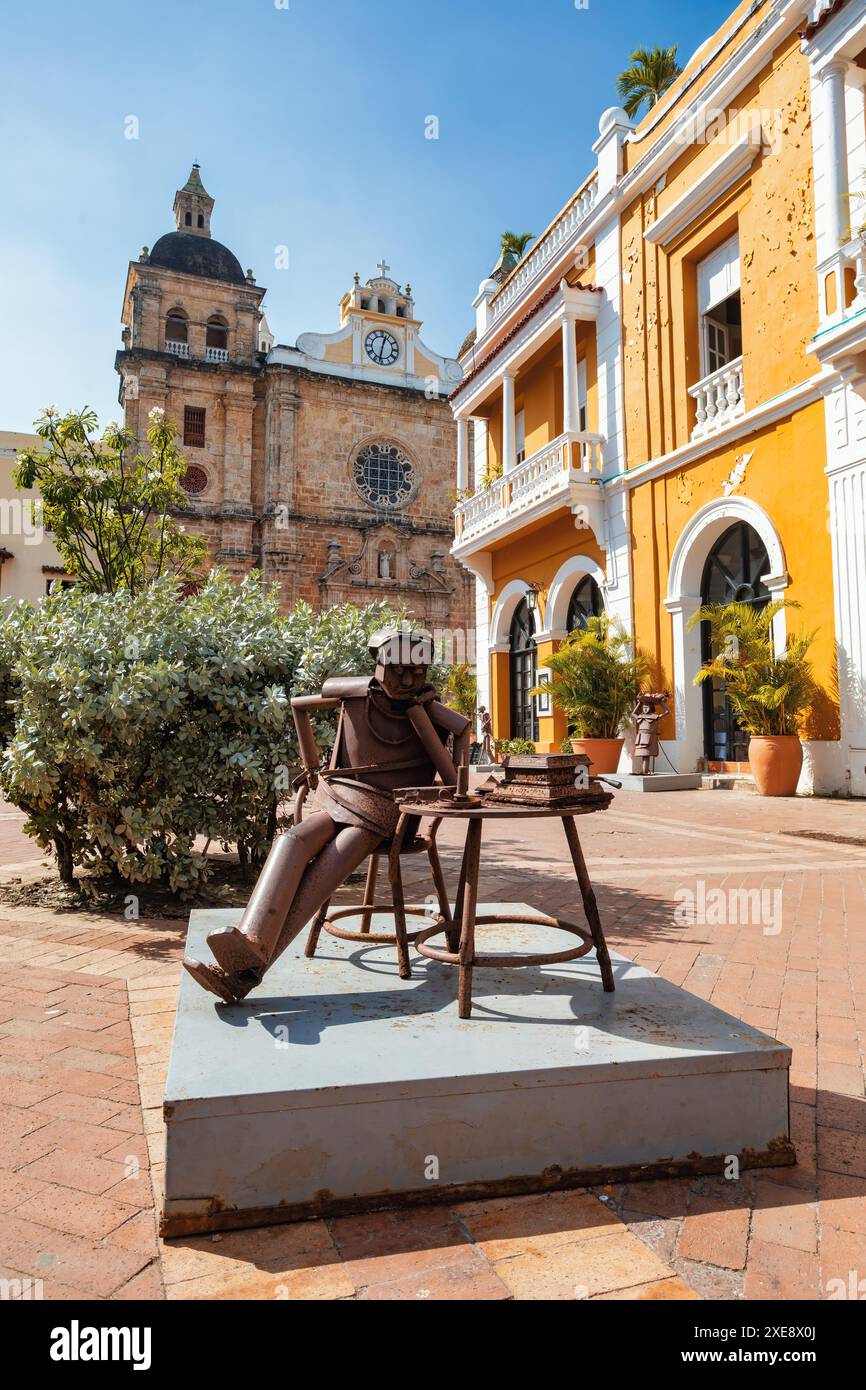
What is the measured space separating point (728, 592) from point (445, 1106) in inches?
460

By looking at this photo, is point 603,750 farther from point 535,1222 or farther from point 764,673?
point 535,1222

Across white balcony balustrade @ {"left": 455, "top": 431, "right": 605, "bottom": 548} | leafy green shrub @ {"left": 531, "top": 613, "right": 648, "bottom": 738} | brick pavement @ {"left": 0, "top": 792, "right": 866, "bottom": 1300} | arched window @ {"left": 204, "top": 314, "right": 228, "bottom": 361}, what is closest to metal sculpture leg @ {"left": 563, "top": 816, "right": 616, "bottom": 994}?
brick pavement @ {"left": 0, "top": 792, "right": 866, "bottom": 1300}

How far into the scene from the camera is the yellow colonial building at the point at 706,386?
389 inches

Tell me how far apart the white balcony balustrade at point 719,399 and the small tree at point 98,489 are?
7.60 m

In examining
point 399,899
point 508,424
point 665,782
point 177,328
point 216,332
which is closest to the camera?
point 399,899

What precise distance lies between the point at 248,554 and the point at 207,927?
31.6 meters

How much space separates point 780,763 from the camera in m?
10.1

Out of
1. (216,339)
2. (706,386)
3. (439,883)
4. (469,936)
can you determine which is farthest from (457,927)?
(216,339)

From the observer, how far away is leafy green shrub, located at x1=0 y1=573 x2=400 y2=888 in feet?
15.6

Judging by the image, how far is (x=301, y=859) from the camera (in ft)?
8.80

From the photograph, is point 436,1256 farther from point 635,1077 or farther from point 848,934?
point 848,934

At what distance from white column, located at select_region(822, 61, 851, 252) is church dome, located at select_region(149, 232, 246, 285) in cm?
2990

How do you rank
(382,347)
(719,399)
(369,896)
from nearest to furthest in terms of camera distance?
1. (369,896)
2. (719,399)
3. (382,347)
